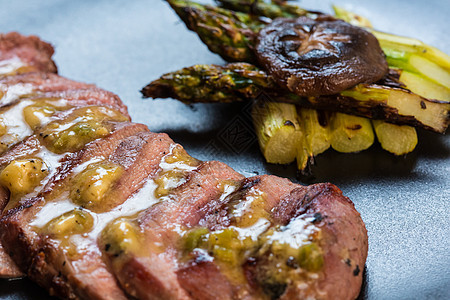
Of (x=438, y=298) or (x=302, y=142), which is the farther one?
(x=302, y=142)

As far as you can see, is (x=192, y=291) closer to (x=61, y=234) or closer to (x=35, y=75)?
(x=61, y=234)

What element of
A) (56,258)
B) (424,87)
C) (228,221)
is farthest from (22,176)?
(424,87)

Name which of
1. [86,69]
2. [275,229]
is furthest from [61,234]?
[86,69]

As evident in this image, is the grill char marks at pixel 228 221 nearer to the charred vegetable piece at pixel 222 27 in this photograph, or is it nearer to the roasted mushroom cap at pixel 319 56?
the roasted mushroom cap at pixel 319 56

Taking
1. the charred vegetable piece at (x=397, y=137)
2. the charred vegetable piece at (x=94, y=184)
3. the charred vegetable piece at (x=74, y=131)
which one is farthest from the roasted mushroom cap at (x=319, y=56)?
the charred vegetable piece at (x=94, y=184)

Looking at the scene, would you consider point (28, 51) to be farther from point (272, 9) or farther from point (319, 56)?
point (319, 56)
